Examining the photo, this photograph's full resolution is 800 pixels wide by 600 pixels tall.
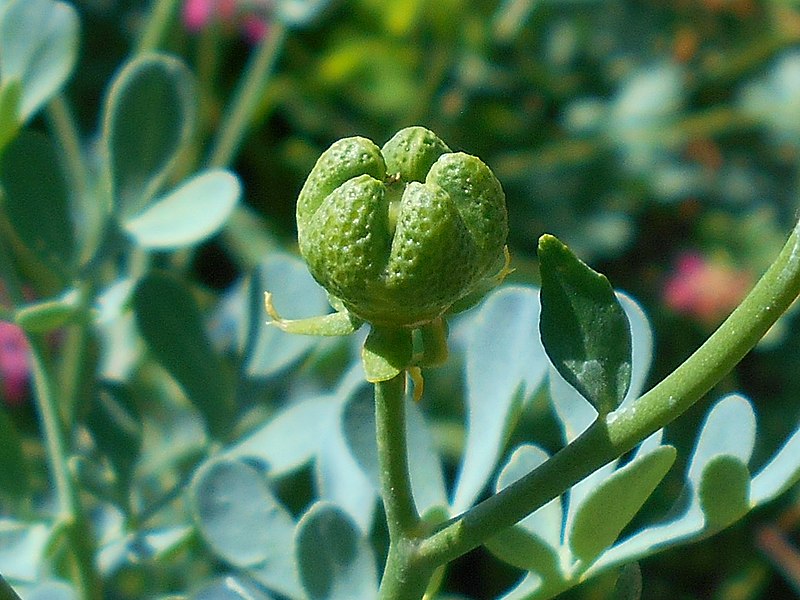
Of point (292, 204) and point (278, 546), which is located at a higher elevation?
point (278, 546)

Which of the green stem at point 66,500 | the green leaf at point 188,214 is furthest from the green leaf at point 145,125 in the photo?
the green stem at point 66,500

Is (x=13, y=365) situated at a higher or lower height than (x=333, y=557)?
lower

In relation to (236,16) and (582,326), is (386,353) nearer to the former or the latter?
(582,326)

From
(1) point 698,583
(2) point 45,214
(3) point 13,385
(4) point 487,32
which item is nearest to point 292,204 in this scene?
(4) point 487,32

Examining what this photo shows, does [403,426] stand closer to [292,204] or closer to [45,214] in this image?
[45,214]

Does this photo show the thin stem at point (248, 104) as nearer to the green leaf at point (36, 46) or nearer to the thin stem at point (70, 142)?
the thin stem at point (70, 142)

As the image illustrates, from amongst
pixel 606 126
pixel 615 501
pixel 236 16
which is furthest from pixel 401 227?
pixel 606 126

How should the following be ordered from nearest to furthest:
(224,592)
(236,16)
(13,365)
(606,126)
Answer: (224,592) < (13,365) < (236,16) < (606,126)
